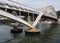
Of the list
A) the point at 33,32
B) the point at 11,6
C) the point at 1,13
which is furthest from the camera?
the point at 33,32

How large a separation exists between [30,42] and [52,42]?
3.77 m

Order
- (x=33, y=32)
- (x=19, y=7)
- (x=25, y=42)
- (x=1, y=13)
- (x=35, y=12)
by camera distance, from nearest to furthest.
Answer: (x=1, y=13)
(x=25, y=42)
(x=19, y=7)
(x=33, y=32)
(x=35, y=12)

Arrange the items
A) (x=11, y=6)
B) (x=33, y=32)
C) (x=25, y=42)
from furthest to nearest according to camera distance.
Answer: (x=33, y=32), (x=11, y=6), (x=25, y=42)

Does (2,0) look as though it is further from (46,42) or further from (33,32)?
(33,32)

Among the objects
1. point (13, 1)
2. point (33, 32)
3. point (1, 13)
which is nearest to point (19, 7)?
point (13, 1)

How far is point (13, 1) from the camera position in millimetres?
42625

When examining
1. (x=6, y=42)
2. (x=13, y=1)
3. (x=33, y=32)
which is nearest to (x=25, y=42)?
(x=6, y=42)

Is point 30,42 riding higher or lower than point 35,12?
lower

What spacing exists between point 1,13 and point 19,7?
458 inches

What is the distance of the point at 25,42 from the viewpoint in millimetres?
36500

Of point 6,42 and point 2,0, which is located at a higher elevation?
point 2,0

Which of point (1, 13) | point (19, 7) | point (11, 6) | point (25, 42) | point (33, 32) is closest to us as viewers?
point (1, 13)

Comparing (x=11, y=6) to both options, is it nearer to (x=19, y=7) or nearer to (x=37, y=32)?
(x=19, y=7)

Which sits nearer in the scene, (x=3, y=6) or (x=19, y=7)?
(x=3, y=6)
